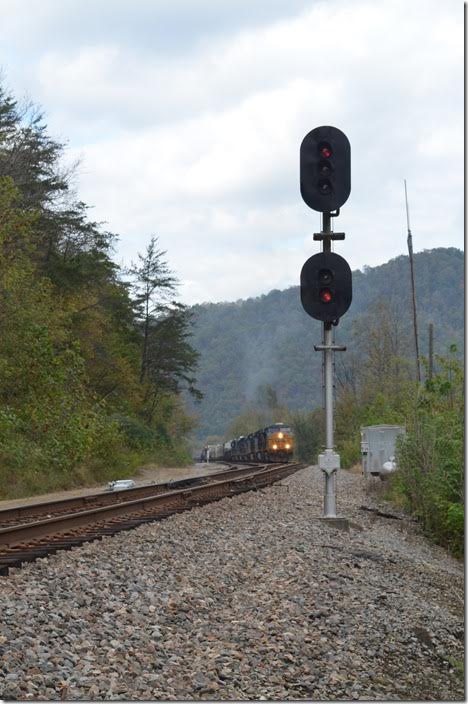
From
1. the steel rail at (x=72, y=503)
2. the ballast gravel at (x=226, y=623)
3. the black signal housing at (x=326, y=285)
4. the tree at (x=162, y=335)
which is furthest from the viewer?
the tree at (x=162, y=335)

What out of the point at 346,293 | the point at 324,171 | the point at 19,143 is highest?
the point at 19,143

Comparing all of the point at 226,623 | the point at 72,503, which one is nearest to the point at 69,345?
the point at 72,503

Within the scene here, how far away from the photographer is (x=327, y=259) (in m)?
13.0

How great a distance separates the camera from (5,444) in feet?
79.4

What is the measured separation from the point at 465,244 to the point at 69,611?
4.03 m

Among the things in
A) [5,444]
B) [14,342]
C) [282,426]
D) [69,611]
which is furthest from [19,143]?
[69,611]

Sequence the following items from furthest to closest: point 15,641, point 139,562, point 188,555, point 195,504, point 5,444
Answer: point 5,444, point 195,504, point 188,555, point 139,562, point 15,641

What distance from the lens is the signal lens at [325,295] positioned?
1301 centimetres

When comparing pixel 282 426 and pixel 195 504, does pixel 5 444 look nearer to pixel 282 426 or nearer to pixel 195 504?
pixel 195 504

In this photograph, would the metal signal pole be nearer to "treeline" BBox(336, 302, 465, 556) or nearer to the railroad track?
the railroad track

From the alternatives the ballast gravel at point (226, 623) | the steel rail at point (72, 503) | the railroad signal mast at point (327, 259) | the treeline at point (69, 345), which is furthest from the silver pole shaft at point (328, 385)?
the treeline at point (69, 345)

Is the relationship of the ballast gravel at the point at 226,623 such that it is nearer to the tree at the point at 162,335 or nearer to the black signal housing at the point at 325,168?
the black signal housing at the point at 325,168

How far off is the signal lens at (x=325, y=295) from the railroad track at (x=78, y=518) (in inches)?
141

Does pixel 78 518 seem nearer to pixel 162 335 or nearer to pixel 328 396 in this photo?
pixel 328 396
